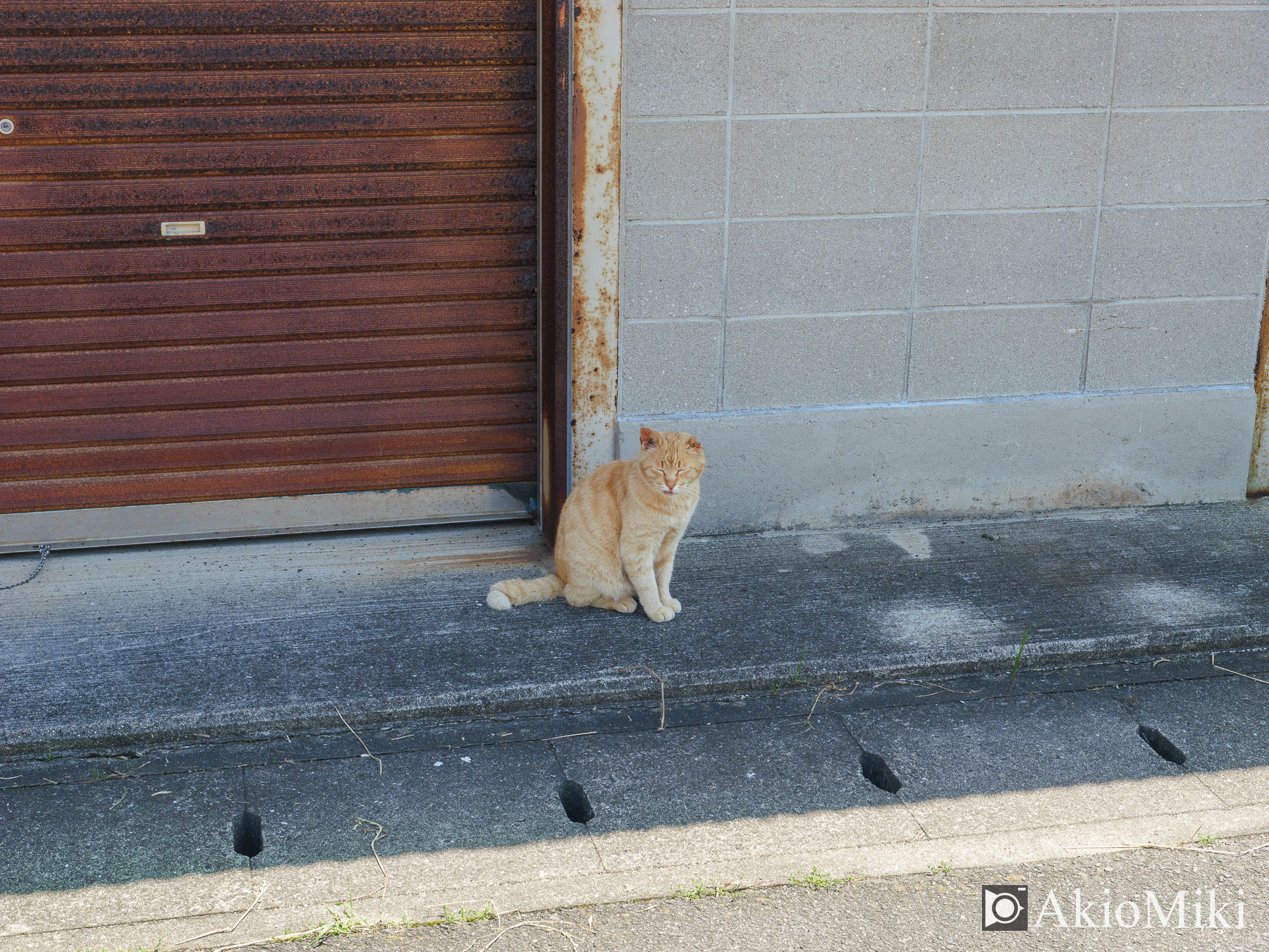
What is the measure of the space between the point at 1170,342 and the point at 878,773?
2.92 metres

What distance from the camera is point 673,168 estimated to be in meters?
4.63

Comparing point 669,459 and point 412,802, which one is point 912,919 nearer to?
point 412,802

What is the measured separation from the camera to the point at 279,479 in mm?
4906

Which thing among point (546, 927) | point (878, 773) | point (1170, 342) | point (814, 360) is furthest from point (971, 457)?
point (546, 927)

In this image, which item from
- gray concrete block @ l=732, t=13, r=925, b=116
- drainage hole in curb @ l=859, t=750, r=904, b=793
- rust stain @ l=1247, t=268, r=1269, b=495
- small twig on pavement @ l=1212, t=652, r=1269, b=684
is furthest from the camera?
rust stain @ l=1247, t=268, r=1269, b=495

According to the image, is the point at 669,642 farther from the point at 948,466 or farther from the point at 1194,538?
the point at 1194,538

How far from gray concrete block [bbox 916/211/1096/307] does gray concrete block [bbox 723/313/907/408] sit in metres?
0.26

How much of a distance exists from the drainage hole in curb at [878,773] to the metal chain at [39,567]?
Result: 333 centimetres

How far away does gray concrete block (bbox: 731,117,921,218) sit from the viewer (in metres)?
4.68

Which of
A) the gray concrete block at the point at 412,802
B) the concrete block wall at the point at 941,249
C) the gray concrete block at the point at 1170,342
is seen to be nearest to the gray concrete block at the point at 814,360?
the concrete block wall at the point at 941,249

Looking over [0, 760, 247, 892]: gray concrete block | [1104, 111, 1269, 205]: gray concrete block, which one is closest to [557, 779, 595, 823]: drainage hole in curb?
[0, 760, 247, 892]: gray concrete block

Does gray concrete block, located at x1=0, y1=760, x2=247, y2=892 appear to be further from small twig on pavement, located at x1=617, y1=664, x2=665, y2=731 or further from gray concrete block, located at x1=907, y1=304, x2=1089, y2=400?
gray concrete block, located at x1=907, y1=304, x2=1089, y2=400

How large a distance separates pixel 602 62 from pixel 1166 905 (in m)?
3.44

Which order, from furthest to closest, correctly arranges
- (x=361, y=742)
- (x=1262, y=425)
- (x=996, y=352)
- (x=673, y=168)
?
(x=1262, y=425) → (x=996, y=352) → (x=673, y=168) → (x=361, y=742)
